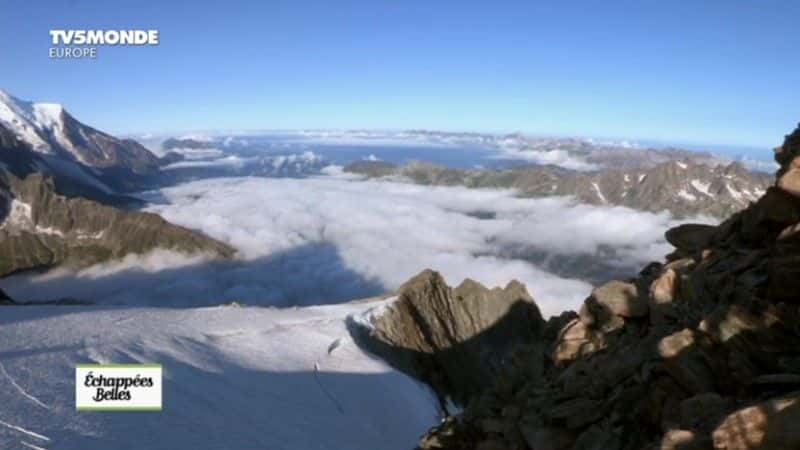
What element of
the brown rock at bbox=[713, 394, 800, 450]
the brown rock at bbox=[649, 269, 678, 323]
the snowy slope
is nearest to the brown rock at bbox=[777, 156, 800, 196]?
the brown rock at bbox=[649, 269, 678, 323]

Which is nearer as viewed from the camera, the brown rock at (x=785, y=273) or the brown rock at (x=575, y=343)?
the brown rock at (x=785, y=273)

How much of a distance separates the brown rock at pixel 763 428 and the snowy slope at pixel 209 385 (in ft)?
63.2

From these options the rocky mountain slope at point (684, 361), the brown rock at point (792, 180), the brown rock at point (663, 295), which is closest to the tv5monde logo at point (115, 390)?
the rocky mountain slope at point (684, 361)

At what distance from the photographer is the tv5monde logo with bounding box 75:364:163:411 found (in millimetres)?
22420

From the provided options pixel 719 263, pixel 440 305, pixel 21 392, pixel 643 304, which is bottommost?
pixel 440 305

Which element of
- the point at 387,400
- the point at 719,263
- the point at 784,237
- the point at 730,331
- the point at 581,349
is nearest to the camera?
the point at 730,331

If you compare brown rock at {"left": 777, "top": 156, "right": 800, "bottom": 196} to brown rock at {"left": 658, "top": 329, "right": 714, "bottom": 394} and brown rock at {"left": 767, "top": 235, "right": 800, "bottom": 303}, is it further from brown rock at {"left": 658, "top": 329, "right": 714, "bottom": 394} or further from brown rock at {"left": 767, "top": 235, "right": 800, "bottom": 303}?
brown rock at {"left": 658, "top": 329, "right": 714, "bottom": 394}

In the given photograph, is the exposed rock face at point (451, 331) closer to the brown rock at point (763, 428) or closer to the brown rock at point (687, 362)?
the brown rock at point (687, 362)

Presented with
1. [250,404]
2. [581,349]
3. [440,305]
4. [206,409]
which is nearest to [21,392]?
[206,409]

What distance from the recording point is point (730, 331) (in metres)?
12.0

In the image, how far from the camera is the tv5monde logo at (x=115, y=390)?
22.4 metres

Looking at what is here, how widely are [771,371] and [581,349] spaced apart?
7887mm

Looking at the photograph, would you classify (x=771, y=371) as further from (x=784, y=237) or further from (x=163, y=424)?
(x=163, y=424)

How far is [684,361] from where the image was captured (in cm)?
1193
